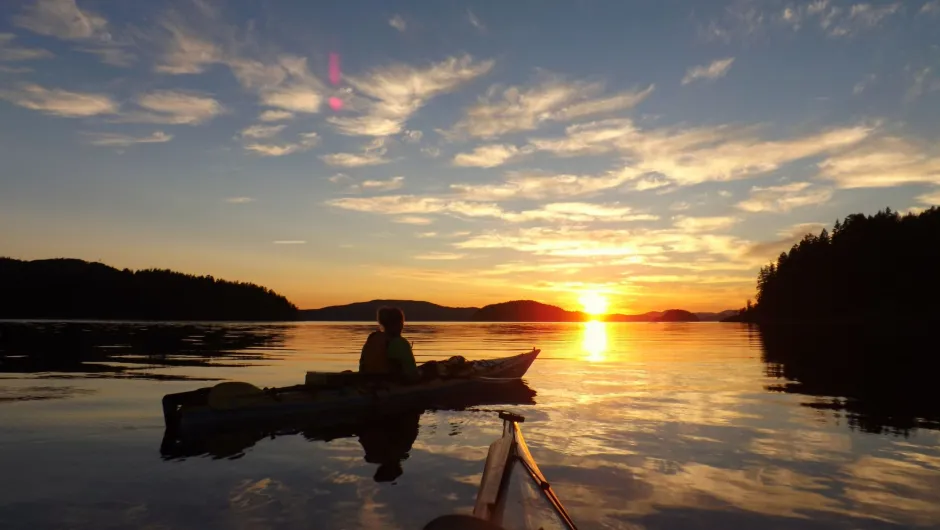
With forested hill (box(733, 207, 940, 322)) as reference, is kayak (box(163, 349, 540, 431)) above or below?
below

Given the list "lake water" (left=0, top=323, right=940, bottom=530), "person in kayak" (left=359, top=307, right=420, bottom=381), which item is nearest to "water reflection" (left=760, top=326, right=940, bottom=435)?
"lake water" (left=0, top=323, right=940, bottom=530)

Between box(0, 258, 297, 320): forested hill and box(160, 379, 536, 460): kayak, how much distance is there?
177 m

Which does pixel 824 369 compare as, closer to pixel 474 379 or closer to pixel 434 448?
pixel 474 379

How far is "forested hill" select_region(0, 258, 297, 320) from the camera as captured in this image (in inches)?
6206

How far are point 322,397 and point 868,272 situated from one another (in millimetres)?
116648

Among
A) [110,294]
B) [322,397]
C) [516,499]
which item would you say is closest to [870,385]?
[322,397]

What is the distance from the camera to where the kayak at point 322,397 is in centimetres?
1252

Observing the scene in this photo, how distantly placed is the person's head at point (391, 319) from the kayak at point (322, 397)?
4.64ft

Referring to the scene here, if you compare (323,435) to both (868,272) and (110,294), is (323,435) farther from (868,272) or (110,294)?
(110,294)

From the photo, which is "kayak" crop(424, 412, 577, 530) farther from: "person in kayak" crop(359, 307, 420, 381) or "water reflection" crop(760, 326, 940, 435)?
"water reflection" crop(760, 326, 940, 435)

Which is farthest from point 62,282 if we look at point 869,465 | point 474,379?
point 869,465

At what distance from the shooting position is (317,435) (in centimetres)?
1301

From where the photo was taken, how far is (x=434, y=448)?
11.6 metres

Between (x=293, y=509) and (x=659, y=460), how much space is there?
6539mm
